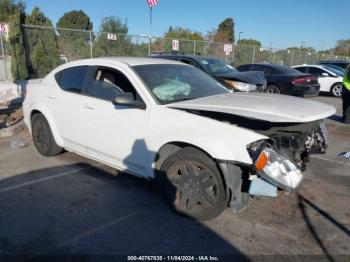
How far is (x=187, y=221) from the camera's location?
367 cm

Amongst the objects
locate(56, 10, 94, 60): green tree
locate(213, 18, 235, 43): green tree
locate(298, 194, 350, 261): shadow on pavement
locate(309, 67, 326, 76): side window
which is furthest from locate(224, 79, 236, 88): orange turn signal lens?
locate(213, 18, 235, 43): green tree

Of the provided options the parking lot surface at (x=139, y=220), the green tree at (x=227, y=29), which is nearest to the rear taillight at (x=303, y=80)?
the parking lot surface at (x=139, y=220)

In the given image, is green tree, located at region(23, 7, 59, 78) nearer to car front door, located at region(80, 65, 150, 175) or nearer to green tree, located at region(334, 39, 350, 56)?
car front door, located at region(80, 65, 150, 175)

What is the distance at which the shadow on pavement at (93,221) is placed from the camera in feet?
10.5

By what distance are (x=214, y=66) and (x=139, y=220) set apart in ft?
24.7

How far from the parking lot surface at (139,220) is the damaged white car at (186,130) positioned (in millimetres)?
326

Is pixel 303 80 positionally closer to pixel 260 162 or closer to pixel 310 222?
pixel 310 222

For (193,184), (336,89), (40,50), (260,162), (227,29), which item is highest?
(227,29)

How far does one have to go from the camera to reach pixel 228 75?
988cm

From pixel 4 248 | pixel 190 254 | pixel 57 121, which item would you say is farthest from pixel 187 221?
pixel 57 121

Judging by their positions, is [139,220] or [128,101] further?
[128,101]

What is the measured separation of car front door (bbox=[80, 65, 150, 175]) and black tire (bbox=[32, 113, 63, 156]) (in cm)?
102

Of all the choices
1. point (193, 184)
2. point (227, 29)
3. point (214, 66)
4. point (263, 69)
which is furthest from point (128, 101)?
point (227, 29)

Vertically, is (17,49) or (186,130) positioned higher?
(17,49)
